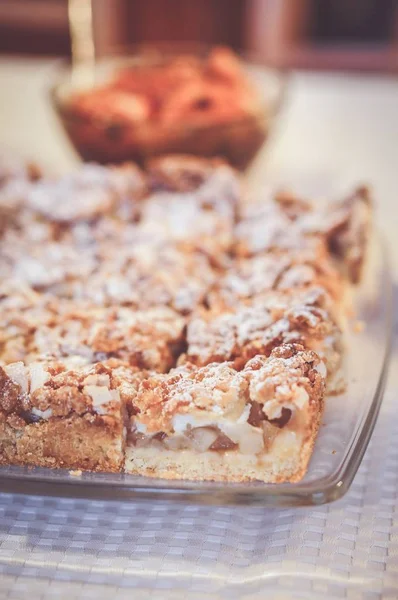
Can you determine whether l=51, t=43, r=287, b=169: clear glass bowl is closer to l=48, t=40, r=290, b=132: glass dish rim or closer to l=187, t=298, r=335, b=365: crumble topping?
l=48, t=40, r=290, b=132: glass dish rim

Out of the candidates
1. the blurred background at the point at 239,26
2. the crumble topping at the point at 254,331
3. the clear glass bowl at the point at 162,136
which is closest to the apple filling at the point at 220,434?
the crumble topping at the point at 254,331

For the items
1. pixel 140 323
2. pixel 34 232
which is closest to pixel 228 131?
pixel 34 232

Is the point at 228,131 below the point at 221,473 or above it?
above

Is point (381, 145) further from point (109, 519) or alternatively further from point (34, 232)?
point (109, 519)

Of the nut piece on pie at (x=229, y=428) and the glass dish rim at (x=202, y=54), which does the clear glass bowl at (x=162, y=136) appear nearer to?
the glass dish rim at (x=202, y=54)

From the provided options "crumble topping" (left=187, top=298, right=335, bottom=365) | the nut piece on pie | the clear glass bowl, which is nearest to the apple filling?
the nut piece on pie

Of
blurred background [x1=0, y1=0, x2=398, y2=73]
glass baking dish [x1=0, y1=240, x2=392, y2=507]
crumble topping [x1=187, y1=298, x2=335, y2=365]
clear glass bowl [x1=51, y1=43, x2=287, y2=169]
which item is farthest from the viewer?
blurred background [x1=0, y1=0, x2=398, y2=73]

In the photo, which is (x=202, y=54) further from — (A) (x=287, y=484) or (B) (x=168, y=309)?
(A) (x=287, y=484)
